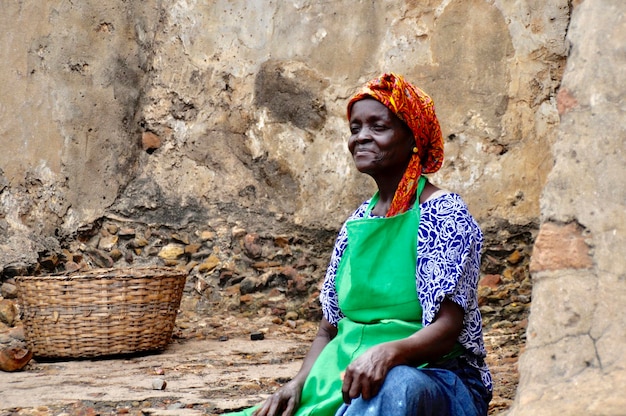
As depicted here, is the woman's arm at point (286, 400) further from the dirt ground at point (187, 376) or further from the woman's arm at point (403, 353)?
the dirt ground at point (187, 376)

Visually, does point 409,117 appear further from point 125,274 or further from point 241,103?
point 241,103

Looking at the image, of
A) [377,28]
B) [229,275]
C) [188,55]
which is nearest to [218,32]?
[188,55]

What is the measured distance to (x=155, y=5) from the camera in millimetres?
6957

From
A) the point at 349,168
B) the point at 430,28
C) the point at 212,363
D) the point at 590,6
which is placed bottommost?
the point at 212,363

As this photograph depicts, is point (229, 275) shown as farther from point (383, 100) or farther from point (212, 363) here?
point (383, 100)

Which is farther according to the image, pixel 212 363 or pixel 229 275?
pixel 229 275

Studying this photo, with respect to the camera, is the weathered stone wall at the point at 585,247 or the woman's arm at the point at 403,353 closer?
the weathered stone wall at the point at 585,247

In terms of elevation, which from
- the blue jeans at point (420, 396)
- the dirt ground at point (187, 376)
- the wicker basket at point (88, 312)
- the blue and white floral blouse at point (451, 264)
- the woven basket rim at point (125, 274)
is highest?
the blue and white floral blouse at point (451, 264)

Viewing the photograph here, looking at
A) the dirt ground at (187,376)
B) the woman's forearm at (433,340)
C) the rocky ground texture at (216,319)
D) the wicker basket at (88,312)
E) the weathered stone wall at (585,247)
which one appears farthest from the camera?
the wicker basket at (88,312)

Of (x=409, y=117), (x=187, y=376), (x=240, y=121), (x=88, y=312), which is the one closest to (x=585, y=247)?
(x=409, y=117)

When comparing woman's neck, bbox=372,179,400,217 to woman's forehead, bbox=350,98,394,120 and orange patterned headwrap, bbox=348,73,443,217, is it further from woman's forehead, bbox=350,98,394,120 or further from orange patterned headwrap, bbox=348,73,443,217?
woman's forehead, bbox=350,98,394,120

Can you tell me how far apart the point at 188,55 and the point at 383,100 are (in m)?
4.26

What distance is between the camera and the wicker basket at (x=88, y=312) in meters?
5.02

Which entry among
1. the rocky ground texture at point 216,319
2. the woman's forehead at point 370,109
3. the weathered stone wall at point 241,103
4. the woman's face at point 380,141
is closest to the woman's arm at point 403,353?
the woman's face at point 380,141
